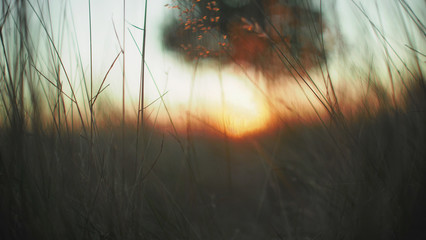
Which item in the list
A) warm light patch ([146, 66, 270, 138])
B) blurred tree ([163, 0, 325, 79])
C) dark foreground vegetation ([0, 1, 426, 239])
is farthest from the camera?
warm light patch ([146, 66, 270, 138])

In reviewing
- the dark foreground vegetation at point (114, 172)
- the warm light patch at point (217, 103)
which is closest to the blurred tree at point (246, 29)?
the warm light patch at point (217, 103)

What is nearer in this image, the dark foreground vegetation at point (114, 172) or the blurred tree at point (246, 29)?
the dark foreground vegetation at point (114, 172)

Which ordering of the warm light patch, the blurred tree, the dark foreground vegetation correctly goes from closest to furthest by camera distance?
the dark foreground vegetation, the blurred tree, the warm light patch

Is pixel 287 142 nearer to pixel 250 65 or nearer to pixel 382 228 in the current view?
pixel 250 65

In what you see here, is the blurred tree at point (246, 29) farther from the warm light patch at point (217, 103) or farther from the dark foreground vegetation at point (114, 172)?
the dark foreground vegetation at point (114, 172)

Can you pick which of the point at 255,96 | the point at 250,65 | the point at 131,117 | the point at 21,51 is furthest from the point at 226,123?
the point at 21,51

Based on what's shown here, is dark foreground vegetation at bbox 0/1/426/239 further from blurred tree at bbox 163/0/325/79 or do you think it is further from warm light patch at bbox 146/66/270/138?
warm light patch at bbox 146/66/270/138

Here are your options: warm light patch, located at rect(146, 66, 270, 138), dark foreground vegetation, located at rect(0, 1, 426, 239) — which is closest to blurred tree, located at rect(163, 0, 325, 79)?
warm light patch, located at rect(146, 66, 270, 138)

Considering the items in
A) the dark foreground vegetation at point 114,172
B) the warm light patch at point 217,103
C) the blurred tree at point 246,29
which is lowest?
the dark foreground vegetation at point 114,172

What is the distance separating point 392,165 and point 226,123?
0.54 metres

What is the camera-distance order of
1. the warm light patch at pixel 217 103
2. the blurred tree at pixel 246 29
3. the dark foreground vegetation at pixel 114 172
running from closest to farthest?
the dark foreground vegetation at pixel 114 172 → the blurred tree at pixel 246 29 → the warm light patch at pixel 217 103

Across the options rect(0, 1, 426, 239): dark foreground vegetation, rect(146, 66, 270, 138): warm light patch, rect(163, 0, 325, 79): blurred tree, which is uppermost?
rect(163, 0, 325, 79): blurred tree

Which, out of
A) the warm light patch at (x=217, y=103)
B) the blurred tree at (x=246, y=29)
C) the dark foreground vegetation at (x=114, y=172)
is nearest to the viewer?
the dark foreground vegetation at (x=114, y=172)

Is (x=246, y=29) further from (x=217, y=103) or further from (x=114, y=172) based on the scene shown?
(x=114, y=172)
